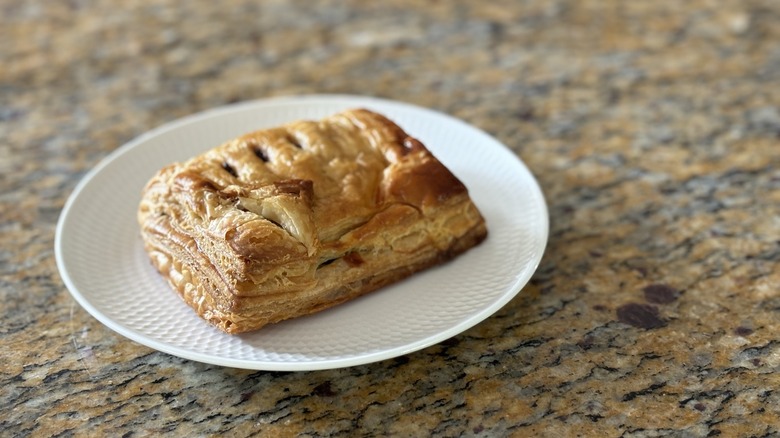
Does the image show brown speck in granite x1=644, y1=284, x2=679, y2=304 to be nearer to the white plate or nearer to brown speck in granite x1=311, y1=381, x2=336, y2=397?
the white plate

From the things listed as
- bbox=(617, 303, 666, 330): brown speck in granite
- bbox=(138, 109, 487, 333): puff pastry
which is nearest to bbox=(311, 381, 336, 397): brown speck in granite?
bbox=(138, 109, 487, 333): puff pastry

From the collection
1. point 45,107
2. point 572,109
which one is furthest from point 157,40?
point 572,109

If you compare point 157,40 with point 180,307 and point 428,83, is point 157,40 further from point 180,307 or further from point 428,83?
point 180,307

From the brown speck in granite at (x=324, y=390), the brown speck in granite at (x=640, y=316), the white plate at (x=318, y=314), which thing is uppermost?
the white plate at (x=318, y=314)

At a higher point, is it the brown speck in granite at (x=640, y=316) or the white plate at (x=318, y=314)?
the white plate at (x=318, y=314)

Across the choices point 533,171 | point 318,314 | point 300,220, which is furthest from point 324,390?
point 533,171

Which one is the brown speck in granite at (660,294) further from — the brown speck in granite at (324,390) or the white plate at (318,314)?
the brown speck in granite at (324,390)

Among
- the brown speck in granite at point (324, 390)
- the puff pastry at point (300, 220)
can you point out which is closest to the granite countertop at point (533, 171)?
the brown speck in granite at point (324, 390)
